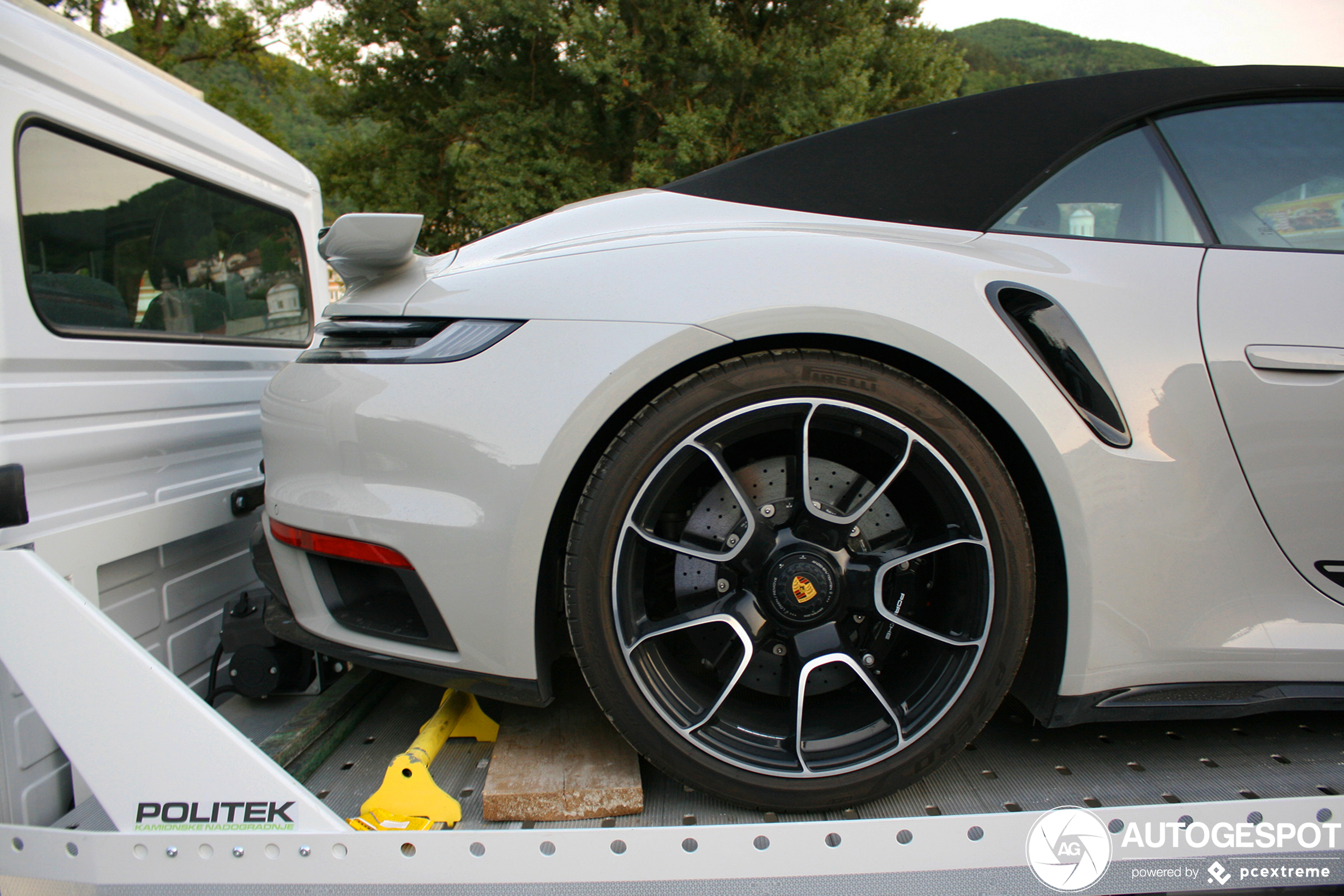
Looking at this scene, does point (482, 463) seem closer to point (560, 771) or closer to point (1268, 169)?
point (560, 771)

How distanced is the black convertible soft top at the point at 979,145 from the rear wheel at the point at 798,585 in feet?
1.21

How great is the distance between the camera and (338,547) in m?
1.23

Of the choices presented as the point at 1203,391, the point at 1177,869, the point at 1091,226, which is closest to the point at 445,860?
the point at 1177,869

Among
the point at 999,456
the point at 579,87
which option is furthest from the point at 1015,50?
the point at 999,456

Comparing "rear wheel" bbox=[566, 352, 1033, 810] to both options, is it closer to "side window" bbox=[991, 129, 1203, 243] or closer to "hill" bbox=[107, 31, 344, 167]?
"side window" bbox=[991, 129, 1203, 243]

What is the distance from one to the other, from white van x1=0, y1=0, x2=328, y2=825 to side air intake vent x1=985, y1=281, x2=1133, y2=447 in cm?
158

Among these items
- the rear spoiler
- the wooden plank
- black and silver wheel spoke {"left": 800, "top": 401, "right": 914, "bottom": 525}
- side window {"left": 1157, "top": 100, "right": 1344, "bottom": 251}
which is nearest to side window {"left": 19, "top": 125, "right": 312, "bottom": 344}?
the rear spoiler

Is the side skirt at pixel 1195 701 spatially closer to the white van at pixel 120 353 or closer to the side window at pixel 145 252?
the white van at pixel 120 353

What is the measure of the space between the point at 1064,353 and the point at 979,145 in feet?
1.45

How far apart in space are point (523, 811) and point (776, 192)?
1158mm

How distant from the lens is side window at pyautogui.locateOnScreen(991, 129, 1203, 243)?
1.29m

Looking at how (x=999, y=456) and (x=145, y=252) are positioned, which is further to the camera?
(x=145, y=252)

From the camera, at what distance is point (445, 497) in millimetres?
1177

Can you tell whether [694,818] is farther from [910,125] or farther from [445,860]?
[910,125]
